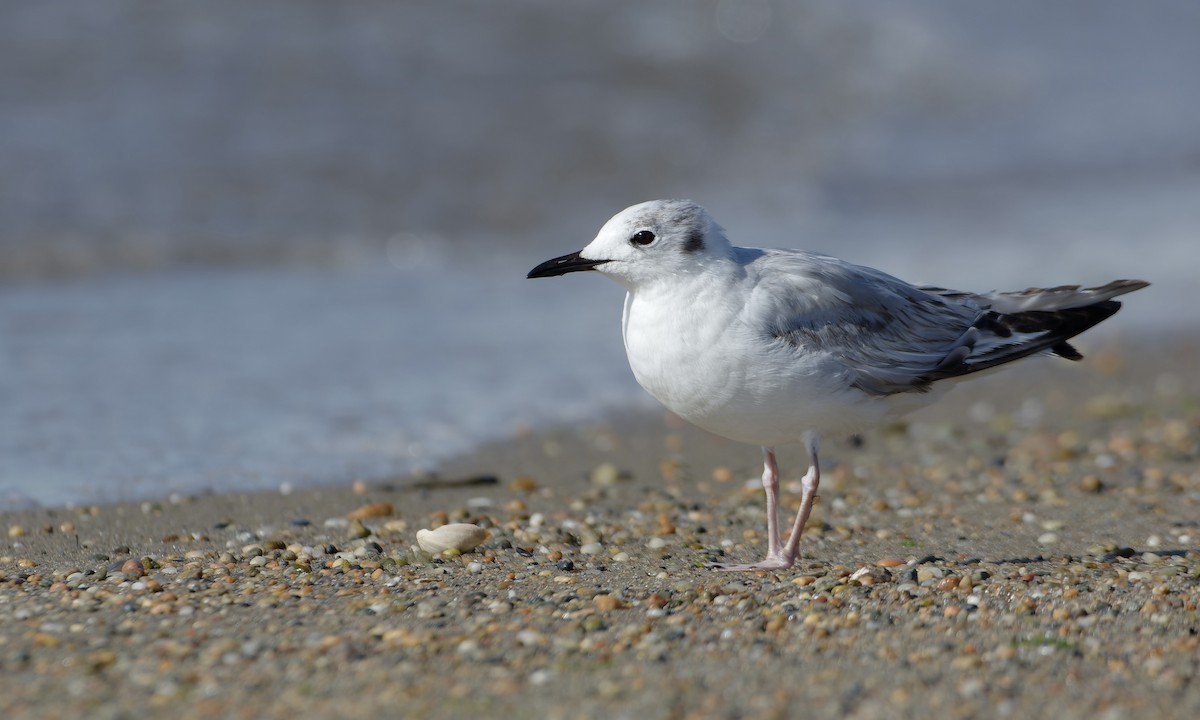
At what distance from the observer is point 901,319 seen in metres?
5.01

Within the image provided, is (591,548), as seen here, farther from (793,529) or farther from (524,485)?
(524,485)

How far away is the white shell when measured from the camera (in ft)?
16.2

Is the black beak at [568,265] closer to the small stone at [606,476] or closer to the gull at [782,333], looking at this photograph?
the gull at [782,333]

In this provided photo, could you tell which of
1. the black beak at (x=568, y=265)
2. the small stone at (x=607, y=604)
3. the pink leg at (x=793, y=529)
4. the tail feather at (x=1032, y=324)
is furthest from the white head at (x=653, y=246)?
the small stone at (x=607, y=604)

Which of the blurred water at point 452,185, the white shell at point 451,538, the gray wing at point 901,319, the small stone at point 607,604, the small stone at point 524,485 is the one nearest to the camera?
the small stone at point 607,604

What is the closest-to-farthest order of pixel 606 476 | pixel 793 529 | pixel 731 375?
pixel 731 375 → pixel 793 529 → pixel 606 476

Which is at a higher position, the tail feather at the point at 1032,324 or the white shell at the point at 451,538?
the tail feather at the point at 1032,324

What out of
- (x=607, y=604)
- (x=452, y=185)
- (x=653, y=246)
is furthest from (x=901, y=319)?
(x=452, y=185)

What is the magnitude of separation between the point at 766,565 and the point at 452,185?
9.40 metres

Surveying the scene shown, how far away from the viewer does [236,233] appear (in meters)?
12.1

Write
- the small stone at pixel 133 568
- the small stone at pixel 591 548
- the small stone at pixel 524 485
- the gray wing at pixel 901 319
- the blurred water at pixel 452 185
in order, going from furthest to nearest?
the blurred water at pixel 452 185 → the small stone at pixel 524 485 → the small stone at pixel 591 548 → the gray wing at pixel 901 319 → the small stone at pixel 133 568

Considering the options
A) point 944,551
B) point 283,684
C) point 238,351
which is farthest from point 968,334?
point 238,351

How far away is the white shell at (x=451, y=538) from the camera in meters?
4.95

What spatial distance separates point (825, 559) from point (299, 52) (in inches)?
468
